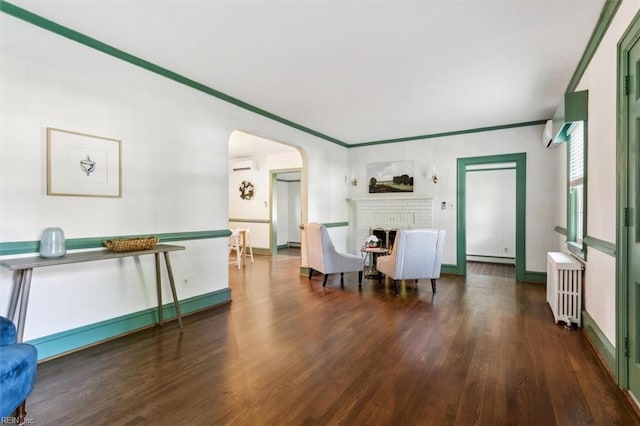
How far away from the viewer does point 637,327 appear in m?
1.90

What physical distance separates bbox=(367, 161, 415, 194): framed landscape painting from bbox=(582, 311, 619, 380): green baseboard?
365 cm

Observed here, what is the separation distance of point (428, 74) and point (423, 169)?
9.49 feet

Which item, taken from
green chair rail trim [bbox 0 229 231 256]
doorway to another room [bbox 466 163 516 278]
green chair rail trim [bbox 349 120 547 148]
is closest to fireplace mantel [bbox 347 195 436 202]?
green chair rail trim [bbox 349 120 547 148]

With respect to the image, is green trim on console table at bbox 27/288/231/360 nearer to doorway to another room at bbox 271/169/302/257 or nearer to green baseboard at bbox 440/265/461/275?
green baseboard at bbox 440/265/461/275

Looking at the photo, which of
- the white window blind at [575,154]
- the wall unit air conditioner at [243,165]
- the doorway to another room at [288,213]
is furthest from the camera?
the doorway to another room at [288,213]

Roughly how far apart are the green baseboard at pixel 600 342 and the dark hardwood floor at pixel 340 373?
0.23ft

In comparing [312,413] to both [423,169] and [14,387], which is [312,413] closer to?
[14,387]

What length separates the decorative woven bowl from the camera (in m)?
2.65

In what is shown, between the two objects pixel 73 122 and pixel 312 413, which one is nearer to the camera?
pixel 312 413

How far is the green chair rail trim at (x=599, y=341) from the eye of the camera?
2205 mm

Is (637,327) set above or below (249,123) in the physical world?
below

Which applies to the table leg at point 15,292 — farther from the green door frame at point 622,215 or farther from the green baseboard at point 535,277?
the green baseboard at point 535,277

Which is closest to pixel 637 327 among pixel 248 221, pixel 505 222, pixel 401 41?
pixel 401 41

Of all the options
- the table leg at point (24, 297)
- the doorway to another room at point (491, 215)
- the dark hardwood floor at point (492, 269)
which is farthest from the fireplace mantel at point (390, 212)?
the table leg at point (24, 297)
